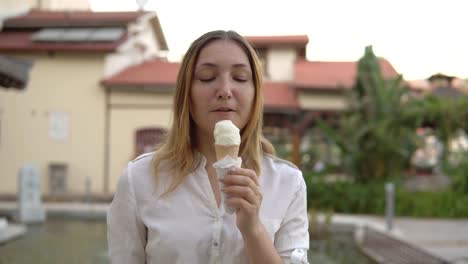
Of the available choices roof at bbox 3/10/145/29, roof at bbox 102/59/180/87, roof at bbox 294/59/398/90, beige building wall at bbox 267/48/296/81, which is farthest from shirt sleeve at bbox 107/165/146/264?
beige building wall at bbox 267/48/296/81

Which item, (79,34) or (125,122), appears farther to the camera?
(79,34)

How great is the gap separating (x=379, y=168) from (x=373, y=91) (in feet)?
7.70

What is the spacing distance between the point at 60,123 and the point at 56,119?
20 centimetres

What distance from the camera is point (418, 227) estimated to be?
39.7ft

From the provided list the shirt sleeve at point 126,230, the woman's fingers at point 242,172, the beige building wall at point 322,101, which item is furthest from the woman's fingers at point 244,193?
the beige building wall at point 322,101

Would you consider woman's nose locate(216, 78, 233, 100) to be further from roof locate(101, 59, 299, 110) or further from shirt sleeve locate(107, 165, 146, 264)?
roof locate(101, 59, 299, 110)

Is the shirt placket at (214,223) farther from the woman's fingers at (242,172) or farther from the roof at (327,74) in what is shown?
the roof at (327,74)

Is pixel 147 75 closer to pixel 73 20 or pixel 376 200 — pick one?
pixel 73 20

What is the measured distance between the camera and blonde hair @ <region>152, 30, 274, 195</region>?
1.78m

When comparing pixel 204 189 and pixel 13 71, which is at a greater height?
pixel 13 71

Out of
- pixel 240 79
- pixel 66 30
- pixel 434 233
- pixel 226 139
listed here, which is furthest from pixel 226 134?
pixel 66 30

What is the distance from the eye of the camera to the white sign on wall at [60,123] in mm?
17703

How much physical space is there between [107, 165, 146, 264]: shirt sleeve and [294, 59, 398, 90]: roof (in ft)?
51.4

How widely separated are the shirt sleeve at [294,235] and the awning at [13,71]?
26.4 ft
